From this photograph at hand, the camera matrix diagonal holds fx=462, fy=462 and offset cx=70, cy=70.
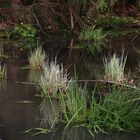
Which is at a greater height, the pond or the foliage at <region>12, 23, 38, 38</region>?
the pond

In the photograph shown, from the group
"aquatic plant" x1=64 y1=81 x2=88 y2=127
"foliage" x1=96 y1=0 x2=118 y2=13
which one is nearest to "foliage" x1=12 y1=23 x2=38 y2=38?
"foliage" x1=96 y1=0 x2=118 y2=13

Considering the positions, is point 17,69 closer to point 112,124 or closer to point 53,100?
point 53,100

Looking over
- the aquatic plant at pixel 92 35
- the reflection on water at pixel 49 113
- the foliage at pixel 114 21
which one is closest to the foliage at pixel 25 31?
the aquatic plant at pixel 92 35

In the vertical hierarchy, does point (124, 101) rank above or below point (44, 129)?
above

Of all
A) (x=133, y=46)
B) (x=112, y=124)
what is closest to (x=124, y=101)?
(x=112, y=124)

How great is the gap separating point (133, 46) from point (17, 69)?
6.34 metres

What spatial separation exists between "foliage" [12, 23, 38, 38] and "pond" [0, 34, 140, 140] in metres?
1.17

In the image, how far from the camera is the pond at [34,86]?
6977mm

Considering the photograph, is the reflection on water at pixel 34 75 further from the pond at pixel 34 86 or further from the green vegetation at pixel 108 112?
the green vegetation at pixel 108 112

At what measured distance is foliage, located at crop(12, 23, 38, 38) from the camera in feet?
61.1

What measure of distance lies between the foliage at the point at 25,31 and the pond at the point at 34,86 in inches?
46.0

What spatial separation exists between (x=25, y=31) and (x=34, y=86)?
9.10 meters

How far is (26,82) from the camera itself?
10.4 meters

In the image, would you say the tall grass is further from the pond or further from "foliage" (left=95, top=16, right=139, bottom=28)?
"foliage" (left=95, top=16, right=139, bottom=28)
